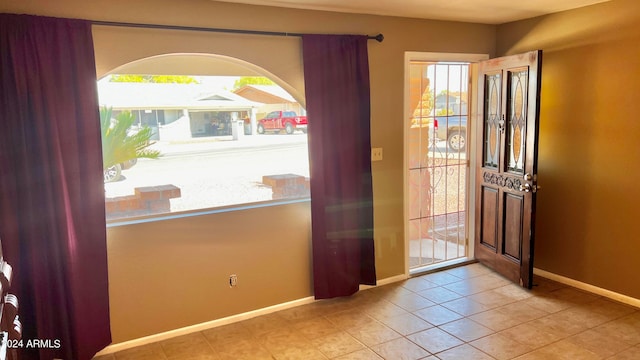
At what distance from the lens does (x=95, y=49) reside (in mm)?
2854

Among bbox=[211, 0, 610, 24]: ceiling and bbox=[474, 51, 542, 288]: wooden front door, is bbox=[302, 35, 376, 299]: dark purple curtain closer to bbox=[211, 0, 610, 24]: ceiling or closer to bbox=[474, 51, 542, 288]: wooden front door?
bbox=[211, 0, 610, 24]: ceiling

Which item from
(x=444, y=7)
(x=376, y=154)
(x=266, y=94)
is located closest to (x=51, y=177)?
(x=266, y=94)

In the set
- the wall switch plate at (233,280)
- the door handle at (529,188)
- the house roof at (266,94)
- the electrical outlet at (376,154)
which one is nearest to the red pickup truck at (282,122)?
the house roof at (266,94)

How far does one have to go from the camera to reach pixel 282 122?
378cm

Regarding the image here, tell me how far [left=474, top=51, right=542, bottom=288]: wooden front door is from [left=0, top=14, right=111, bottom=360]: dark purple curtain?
319cm

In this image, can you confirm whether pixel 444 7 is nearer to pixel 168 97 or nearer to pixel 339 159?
pixel 339 159

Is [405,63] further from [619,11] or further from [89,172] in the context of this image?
[89,172]

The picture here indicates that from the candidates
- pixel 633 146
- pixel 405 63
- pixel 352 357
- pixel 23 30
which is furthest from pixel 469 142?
pixel 23 30

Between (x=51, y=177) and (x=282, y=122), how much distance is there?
5.61 feet

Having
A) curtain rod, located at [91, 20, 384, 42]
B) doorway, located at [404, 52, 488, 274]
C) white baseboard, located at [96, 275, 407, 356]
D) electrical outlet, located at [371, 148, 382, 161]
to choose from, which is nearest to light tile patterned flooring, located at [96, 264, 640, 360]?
white baseboard, located at [96, 275, 407, 356]

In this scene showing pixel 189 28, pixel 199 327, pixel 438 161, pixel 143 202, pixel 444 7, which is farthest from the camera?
pixel 438 161

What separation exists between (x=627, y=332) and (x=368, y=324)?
5.80 ft

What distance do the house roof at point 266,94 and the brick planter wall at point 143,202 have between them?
908mm

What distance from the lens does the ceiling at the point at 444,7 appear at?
3.39m
